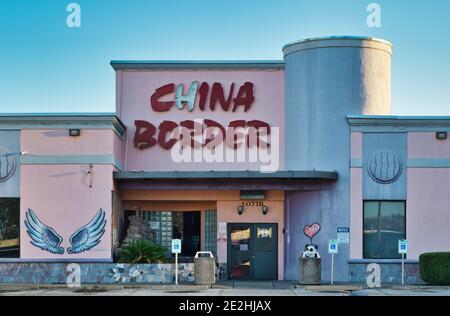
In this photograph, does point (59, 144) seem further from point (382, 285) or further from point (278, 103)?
point (382, 285)

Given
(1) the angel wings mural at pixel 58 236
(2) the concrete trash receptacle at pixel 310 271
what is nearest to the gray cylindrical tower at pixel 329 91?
(2) the concrete trash receptacle at pixel 310 271

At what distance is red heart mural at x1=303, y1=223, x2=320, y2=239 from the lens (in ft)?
83.6

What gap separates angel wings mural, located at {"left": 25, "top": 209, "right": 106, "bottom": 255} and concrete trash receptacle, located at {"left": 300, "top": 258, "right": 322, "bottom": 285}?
6.89 meters

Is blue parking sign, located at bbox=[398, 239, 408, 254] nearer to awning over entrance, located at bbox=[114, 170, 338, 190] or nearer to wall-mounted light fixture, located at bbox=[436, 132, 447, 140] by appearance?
awning over entrance, located at bbox=[114, 170, 338, 190]

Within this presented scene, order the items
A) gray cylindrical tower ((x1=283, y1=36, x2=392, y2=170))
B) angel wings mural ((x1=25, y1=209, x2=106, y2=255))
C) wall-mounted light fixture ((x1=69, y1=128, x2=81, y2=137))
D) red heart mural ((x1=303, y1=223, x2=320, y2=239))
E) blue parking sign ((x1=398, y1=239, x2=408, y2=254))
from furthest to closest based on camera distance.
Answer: gray cylindrical tower ((x1=283, y1=36, x2=392, y2=170)), red heart mural ((x1=303, y1=223, x2=320, y2=239)), wall-mounted light fixture ((x1=69, y1=128, x2=81, y2=137)), angel wings mural ((x1=25, y1=209, x2=106, y2=255)), blue parking sign ((x1=398, y1=239, x2=408, y2=254))

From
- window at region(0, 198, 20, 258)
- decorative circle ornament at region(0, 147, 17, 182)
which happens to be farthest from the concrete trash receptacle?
decorative circle ornament at region(0, 147, 17, 182)

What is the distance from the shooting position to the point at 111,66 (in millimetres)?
27672

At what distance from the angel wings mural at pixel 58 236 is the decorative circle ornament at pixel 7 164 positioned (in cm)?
145

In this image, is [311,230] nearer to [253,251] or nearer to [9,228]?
[253,251]

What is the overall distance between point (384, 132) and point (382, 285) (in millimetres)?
5433

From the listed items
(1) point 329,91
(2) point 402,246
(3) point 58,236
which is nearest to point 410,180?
(2) point 402,246
